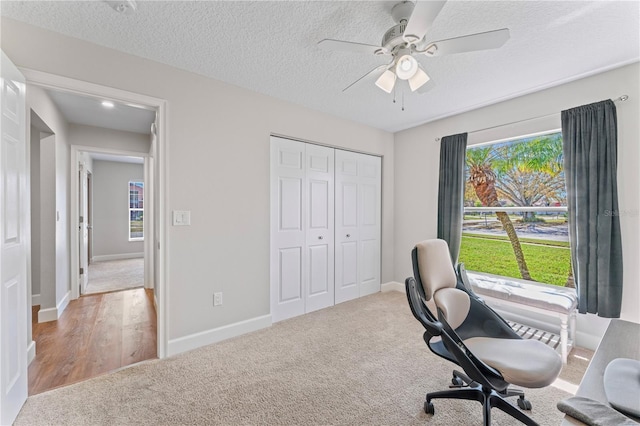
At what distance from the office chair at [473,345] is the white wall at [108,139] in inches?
171

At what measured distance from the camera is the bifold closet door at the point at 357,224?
12.2 feet

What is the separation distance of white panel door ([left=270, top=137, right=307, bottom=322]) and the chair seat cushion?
6.42 ft

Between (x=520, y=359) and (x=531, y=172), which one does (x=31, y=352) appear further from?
(x=531, y=172)

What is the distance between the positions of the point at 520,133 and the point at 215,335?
3.72 metres

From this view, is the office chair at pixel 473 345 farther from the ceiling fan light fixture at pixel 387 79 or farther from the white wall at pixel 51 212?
the white wall at pixel 51 212

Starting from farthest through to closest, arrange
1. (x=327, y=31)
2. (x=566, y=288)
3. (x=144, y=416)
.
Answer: (x=566, y=288)
(x=327, y=31)
(x=144, y=416)

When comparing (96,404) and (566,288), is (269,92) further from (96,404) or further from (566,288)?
(566,288)

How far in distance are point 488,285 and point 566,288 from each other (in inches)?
26.0

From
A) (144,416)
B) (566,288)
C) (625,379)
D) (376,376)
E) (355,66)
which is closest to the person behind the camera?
(625,379)

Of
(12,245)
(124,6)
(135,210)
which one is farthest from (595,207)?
(135,210)

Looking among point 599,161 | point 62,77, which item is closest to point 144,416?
point 62,77

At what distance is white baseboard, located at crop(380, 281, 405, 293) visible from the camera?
4195 millimetres

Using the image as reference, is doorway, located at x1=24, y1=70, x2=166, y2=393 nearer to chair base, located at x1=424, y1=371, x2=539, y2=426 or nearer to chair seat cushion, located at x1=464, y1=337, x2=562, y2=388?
chair base, located at x1=424, y1=371, x2=539, y2=426

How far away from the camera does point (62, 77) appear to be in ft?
6.32
